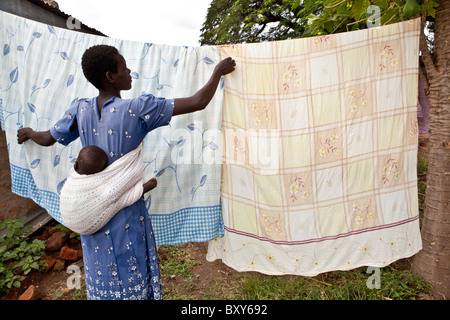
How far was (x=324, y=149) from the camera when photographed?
78.8 inches

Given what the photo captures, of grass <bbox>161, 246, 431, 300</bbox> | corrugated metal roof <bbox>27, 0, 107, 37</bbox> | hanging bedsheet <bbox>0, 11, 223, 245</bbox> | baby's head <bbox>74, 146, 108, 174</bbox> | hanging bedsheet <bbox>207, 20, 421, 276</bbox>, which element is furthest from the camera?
corrugated metal roof <bbox>27, 0, 107, 37</bbox>

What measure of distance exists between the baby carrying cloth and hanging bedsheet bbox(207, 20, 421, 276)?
0.81 meters

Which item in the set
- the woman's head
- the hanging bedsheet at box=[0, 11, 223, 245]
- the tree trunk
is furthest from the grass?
the woman's head

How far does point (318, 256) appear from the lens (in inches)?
83.1

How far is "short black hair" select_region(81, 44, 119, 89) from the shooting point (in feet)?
4.67

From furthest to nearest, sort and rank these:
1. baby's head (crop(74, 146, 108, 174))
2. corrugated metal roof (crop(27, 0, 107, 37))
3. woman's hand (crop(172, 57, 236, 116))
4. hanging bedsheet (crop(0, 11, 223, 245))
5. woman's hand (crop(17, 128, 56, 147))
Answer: corrugated metal roof (crop(27, 0, 107, 37)), hanging bedsheet (crop(0, 11, 223, 245)), woman's hand (crop(17, 128, 56, 147)), woman's hand (crop(172, 57, 236, 116)), baby's head (crop(74, 146, 108, 174))

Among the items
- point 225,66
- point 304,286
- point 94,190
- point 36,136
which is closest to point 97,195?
point 94,190

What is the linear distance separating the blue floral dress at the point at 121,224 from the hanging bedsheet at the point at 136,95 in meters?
0.51

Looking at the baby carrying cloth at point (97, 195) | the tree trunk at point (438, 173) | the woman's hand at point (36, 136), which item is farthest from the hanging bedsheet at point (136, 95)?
the tree trunk at point (438, 173)

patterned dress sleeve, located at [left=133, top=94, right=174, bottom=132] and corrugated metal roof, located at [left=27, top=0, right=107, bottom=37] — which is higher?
corrugated metal roof, located at [left=27, top=0, right=107, bottom=37]

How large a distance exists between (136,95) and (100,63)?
2.25 ft

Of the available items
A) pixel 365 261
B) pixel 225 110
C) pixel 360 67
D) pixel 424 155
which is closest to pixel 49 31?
pixel 225 110

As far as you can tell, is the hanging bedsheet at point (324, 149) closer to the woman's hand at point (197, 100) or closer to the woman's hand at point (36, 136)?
the woman's hand at point (197, 100)

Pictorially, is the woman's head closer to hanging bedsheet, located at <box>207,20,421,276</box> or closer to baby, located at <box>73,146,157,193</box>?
baby, located at <box>73,146,157,193</box>
